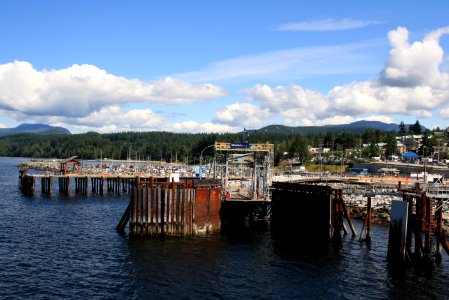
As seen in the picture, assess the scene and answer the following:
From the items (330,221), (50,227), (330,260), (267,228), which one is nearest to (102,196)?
(50,227)

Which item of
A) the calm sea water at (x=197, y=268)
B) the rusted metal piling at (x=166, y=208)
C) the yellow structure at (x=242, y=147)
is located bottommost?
the calm sea water at (x=197, y=268)

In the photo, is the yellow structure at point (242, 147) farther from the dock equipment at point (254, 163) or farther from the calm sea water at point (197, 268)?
the calm sea water at point (197, 268)

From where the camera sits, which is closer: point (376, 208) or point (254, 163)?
point (254, 163)

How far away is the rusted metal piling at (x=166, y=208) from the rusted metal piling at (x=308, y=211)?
468 inches

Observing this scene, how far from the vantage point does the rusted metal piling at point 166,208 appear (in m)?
50.8

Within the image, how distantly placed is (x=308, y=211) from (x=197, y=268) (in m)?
21.1

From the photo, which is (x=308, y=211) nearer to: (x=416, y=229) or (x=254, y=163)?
(x=254, y=163)

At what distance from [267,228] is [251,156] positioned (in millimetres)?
11867

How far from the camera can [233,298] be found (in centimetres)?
3366

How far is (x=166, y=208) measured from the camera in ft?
168

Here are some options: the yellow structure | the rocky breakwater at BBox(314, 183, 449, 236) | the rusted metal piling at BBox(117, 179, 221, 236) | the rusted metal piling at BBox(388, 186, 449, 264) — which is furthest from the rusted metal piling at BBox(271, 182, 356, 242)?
the rusted metal piling at BBox(117, 179, 221, 236)

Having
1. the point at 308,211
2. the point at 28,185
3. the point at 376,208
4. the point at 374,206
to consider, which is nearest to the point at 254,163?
the point at 308,211

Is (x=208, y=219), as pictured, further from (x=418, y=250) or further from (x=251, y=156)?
(x=418, y=250)

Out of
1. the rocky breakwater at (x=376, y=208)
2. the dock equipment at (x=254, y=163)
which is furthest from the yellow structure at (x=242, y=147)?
the rocky breakwater at (x=376, y=208)
